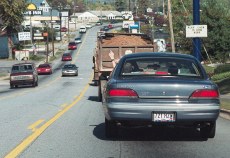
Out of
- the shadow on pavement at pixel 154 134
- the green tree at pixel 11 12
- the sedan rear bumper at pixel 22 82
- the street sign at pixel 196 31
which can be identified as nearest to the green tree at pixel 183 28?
the sedan rear bumper at pixel 22 82

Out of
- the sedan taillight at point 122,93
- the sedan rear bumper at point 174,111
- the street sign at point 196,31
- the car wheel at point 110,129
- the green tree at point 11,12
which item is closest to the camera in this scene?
the sedan rear bumper at point 174,111

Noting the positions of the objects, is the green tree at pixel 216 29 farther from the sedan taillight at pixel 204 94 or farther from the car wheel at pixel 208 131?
the sedan taillight at pixel 204 94

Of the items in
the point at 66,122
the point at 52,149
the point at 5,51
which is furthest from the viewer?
the point at 5,51

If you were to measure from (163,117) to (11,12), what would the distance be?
82.9m

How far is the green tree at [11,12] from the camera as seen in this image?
89.1 metres

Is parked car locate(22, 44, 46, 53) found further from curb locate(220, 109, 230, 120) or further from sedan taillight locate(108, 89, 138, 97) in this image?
sedan taillight locate(108, 89, 138, 97)

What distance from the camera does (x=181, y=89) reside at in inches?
370

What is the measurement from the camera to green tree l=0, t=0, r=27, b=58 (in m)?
89.1

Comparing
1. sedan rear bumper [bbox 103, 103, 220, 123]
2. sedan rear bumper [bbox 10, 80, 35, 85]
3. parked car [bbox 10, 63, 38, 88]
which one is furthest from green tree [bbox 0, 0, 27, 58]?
sedan rear bumper [bbox 103, 103, 220, 123]

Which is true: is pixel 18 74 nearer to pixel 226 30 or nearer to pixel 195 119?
pixel 226 30

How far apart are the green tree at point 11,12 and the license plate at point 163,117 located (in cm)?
8247

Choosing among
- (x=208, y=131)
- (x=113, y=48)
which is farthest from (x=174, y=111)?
(x=113, y=48)

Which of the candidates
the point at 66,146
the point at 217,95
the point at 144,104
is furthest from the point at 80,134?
the point at 217,95

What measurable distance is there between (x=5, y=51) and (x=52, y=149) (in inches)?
3700
